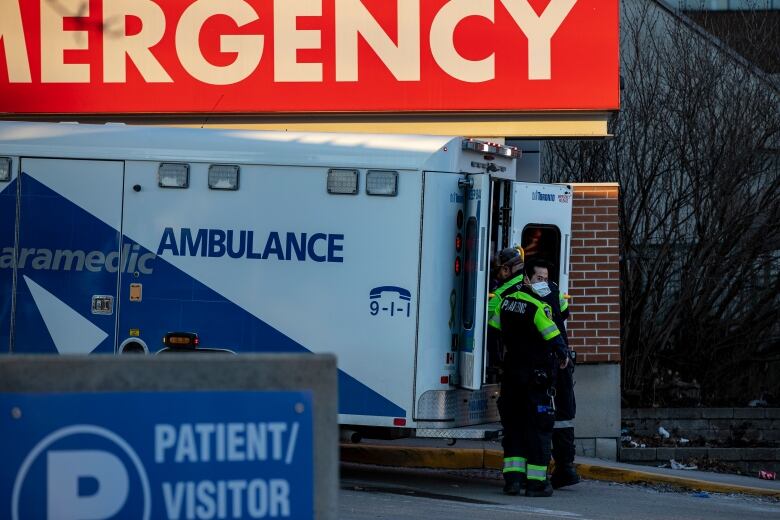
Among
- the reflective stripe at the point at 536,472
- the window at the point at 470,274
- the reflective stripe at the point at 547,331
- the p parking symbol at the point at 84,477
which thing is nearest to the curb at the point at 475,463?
the reflective stripe at the point at 536,472

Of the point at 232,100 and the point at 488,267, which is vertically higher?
the point at 232,100

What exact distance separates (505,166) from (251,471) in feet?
21.0

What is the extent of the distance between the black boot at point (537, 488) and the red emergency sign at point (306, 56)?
14.5 feet

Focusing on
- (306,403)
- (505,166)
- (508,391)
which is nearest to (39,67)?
(505,166)

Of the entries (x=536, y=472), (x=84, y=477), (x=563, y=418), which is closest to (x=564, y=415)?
(x=563, y=418)

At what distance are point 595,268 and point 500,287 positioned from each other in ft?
9.15

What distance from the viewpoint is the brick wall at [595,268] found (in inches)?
473

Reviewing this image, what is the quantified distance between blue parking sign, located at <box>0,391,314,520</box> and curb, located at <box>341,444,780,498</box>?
6.96 metres

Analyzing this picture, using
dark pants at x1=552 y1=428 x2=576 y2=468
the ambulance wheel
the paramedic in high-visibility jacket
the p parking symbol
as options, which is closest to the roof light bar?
the paramedic in high-visibility jacket

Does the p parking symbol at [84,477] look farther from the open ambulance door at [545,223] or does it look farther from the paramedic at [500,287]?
the open ambulance door at [545,223]

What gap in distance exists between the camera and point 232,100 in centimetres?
1281

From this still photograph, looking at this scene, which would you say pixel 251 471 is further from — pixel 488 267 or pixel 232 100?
pixel 232 100

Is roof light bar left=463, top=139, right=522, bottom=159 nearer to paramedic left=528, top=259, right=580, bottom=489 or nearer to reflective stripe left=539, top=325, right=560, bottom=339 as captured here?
paramedic left=528, top=259, right=580, bottom=489

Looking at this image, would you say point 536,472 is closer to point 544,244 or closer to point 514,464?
point 514,464
